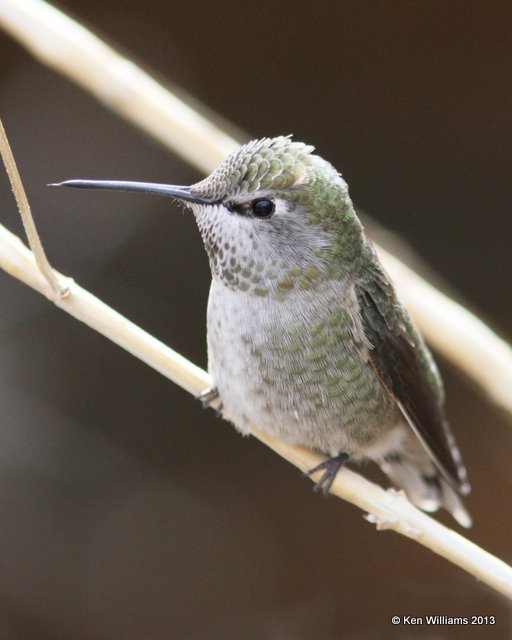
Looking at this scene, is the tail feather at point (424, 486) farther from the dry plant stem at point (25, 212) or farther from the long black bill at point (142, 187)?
the dry plant stem at point (25, 212)

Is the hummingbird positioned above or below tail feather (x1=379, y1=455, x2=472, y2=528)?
below

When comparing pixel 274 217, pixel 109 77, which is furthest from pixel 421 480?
pixel 109 77

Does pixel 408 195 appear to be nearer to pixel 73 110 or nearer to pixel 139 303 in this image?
pixel 139 303

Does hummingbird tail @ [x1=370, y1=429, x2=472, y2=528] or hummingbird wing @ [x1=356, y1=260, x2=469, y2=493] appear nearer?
hummingbird wing @ [x1=356, y1=260, x2=469, y2=493]

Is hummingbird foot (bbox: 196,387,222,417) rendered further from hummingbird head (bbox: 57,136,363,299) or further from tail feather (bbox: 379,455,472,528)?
tail feather (bbox: 379,455,472,528)

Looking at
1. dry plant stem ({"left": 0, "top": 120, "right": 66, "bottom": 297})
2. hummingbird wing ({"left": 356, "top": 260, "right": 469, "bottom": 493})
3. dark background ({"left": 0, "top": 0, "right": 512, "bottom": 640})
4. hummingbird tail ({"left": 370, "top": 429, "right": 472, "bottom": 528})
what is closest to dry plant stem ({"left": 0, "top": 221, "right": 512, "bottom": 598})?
dry plant stem ({"left": 0, "top": 120, "right": 66, "bottom": 297})

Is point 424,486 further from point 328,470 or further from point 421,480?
point 328,470
